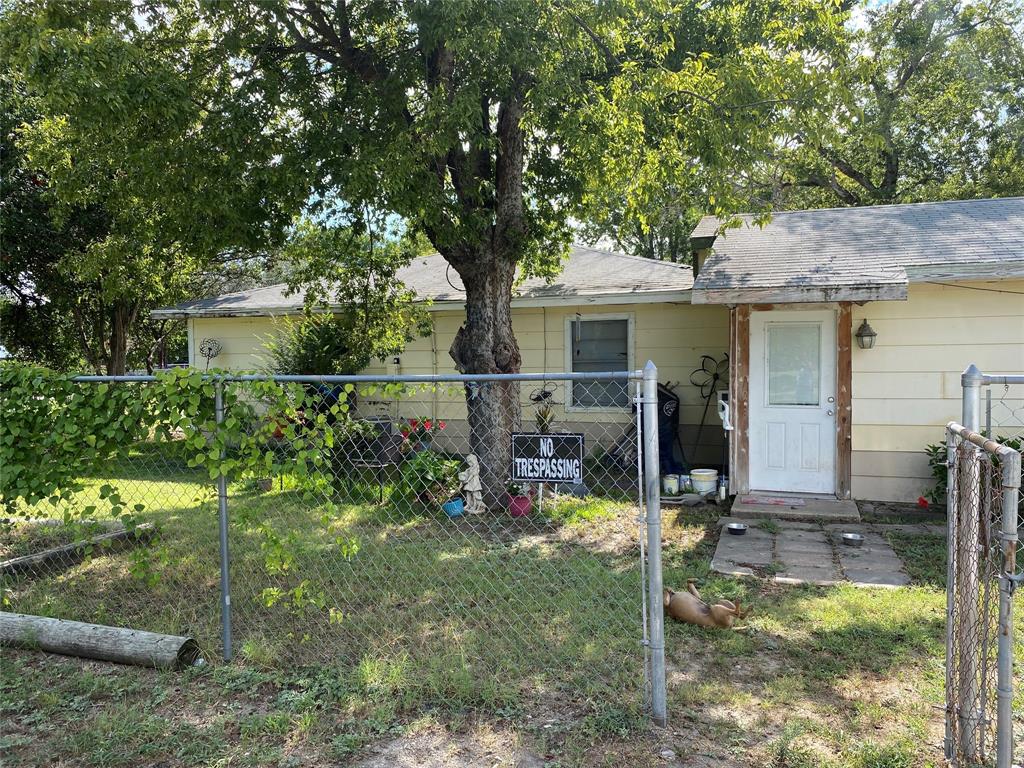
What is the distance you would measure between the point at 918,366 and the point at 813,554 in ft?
8.72

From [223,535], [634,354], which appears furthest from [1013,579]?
[634,354]

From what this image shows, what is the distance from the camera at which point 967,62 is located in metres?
16.8

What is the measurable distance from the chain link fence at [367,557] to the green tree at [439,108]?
1.07 m

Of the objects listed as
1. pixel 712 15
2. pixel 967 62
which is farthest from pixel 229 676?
pixel 967 62

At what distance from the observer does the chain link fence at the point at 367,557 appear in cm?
364

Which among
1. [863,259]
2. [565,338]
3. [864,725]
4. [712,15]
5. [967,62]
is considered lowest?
[864,725]

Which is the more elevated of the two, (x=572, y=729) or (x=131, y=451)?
(x=131, y=451)

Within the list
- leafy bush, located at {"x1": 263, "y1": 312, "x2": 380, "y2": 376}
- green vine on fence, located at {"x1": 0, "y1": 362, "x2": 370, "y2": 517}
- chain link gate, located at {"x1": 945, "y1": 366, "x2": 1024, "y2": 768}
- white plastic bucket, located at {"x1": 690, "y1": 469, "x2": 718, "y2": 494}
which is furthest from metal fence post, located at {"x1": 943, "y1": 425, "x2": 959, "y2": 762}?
leafy bush, located at {"x1": 263, "y1": 312, "x2": 380, "y2": 376}

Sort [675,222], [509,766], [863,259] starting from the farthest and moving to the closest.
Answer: [675,222]
[863,259]
[509,766]

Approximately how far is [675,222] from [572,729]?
71.3ft

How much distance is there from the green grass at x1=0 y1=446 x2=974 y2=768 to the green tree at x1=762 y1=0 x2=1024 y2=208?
13957mm

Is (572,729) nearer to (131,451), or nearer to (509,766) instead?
(509,766)

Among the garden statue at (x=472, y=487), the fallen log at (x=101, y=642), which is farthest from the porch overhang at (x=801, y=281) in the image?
the fallen log at (x=101, y=642)

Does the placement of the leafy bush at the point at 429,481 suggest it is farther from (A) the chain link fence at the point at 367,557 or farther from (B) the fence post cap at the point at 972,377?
(B) the fence post cap at the point at 972,377
